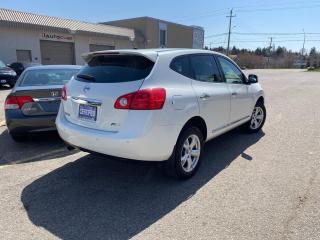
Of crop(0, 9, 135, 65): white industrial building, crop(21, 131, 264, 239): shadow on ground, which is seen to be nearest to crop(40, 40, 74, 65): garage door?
crop(0, 9, 135, 65): white industrial building

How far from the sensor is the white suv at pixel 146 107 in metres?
3.23

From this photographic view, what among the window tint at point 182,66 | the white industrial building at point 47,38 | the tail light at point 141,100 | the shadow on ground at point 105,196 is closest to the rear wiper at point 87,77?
the tail light at point 141,100

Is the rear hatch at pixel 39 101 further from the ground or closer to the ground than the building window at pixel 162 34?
closer to the ground

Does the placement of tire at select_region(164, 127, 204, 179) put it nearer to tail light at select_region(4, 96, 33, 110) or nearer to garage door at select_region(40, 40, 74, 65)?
tail light at select_region(4, 96, 33, 110)

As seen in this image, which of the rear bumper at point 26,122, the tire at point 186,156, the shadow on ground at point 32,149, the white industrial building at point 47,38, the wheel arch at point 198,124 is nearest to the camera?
the tire at point 186,156

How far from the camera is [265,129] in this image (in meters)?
6.66

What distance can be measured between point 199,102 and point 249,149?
187 cm

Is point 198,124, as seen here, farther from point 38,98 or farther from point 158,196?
point 38,98

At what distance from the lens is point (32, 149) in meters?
5.12

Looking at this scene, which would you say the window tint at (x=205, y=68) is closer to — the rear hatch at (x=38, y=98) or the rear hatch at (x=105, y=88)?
the rear hatch at (x=105, y=88)

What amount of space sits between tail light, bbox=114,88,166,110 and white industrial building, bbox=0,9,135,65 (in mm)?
25881

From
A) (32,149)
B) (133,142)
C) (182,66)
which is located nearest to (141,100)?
(133,142)

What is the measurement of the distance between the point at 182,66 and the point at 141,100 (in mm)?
969

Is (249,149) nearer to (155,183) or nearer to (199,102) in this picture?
(199,102)
